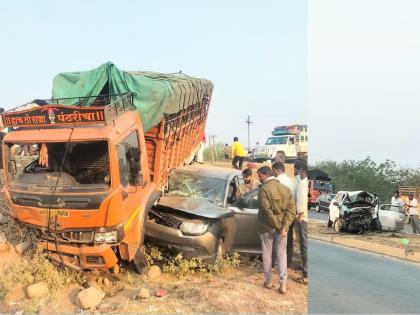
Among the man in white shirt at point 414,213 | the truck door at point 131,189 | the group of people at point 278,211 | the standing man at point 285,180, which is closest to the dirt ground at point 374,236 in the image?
the man in white shirt at point 414,213

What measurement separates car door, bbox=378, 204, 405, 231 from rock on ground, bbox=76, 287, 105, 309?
7.23 m

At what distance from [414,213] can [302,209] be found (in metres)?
8.95

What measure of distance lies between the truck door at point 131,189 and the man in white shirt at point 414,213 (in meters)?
8.80

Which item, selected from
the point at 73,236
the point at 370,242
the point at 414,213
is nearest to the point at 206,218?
the point at 73,236

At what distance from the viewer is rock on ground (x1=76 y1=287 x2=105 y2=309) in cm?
537

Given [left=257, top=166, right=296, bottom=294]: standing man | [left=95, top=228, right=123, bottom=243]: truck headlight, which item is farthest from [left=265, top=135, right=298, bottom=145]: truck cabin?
[left=95, top=228, right=123, bottom=243]: truck headlight


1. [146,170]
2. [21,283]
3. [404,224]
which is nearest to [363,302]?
[146,170]

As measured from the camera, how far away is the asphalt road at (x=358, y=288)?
420cm

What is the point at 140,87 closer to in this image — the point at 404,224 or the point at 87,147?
the point at 87,147

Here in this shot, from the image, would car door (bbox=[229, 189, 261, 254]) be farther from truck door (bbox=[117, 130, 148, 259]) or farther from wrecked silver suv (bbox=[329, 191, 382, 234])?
wrecked silver suv (bbox=[329, 191, 382, 234])

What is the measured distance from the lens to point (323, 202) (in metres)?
10.0

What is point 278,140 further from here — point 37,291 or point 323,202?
point 37,291

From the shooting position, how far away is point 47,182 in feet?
18.8

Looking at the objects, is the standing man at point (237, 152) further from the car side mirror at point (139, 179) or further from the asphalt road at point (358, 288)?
the car side mirror at point (139, 179)
